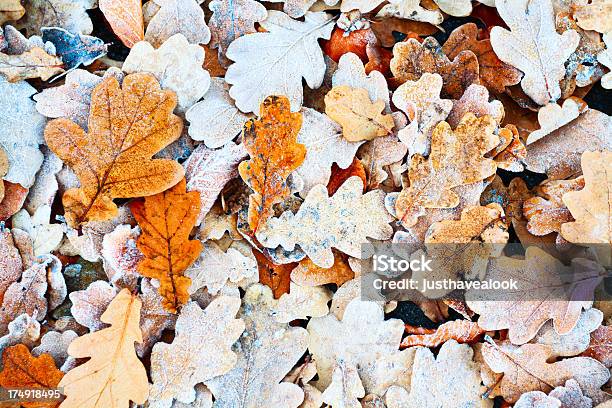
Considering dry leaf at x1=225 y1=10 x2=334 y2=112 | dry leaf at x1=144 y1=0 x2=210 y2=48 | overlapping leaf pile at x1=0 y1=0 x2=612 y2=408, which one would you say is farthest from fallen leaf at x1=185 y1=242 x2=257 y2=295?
dry leaf at x1=144 y1=0 x2=210 y2=48

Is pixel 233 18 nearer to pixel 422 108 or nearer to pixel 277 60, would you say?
pixel 277 60

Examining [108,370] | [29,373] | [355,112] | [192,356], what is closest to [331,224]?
[355,112]

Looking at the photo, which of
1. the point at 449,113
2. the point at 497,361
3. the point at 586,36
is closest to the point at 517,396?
the point at 497,361

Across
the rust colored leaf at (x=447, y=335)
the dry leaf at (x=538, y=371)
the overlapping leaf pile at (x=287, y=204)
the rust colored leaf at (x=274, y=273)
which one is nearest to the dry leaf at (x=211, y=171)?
the overlapping leaf pile at (x=287, y=204)

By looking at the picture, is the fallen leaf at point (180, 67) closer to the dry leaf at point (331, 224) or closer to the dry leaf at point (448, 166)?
the dry leaf at point (331, 224)

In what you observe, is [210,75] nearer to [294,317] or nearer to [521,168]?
→ [294,317]

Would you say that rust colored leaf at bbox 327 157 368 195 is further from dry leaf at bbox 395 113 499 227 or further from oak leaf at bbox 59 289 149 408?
oak leaf at bbox 59 289 149 408
